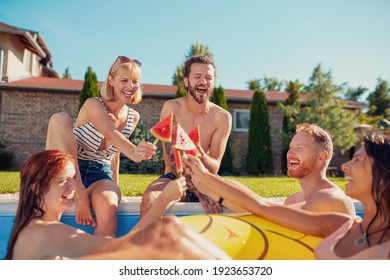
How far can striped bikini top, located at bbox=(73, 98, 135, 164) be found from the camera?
10.4 ft

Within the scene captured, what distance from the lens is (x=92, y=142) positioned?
320cm

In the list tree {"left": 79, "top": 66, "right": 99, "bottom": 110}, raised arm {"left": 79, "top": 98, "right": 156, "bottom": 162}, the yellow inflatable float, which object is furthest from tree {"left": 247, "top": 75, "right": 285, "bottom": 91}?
the yellow inflatable float

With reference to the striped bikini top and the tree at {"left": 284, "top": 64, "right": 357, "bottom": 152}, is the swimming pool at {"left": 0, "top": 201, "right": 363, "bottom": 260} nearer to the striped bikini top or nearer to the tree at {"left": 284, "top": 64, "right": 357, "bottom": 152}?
the striped bikini top

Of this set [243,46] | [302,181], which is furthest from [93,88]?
[302,181]

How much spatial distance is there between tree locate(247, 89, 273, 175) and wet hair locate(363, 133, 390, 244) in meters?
14.0

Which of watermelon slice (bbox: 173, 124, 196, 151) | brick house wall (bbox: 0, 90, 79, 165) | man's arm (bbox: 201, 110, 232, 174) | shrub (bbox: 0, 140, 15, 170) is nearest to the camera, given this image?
watermelon slice (bbox: 173, 124, 196, 151)

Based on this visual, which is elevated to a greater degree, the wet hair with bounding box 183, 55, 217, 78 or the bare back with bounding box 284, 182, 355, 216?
the wet hair with bounding box 183, 55, 217, 78

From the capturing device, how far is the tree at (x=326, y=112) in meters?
16.3

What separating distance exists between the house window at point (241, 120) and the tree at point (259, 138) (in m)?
1.05

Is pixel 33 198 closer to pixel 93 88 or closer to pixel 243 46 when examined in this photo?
pixel 243 46

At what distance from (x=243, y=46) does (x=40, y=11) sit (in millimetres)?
2029

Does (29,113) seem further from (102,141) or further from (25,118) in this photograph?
(102,141)

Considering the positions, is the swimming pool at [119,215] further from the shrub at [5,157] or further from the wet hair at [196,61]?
the shrub at [5,157]

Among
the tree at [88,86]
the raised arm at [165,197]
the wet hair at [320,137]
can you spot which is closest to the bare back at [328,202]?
the wet hair at [320,137]
